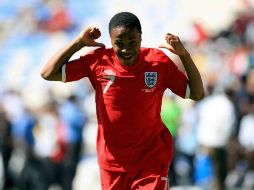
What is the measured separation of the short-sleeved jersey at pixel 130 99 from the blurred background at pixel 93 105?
6.56 meters

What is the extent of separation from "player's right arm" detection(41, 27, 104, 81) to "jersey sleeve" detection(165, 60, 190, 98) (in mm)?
577

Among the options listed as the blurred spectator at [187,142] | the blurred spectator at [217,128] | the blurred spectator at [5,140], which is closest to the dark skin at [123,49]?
the blurred spectator at [217,128]

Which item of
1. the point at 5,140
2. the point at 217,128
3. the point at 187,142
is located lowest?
the point at 187,142

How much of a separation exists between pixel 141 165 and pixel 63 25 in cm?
1561

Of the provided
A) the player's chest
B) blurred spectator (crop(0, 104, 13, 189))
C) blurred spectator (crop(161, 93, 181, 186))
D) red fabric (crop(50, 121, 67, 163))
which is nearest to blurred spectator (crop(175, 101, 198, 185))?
blurred spectator (crop(161, 93, 181, 186))

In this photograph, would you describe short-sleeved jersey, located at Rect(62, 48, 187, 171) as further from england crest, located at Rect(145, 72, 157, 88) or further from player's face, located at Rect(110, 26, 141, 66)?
player's face, located at Rect(110, 26, 141, 66)

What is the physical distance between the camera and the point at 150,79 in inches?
263

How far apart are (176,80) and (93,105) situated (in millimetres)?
10621

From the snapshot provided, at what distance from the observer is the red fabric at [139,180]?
673cm

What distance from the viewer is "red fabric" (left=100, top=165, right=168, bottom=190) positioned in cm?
673

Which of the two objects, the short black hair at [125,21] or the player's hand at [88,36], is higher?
the short black hair at [125,21]

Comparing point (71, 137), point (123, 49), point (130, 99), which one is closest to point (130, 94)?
point (130, 99)

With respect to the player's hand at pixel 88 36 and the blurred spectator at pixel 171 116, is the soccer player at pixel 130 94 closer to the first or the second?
the player's hand at pixel 88 36

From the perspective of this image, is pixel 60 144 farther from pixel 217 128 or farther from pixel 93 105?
pixel 217 128
